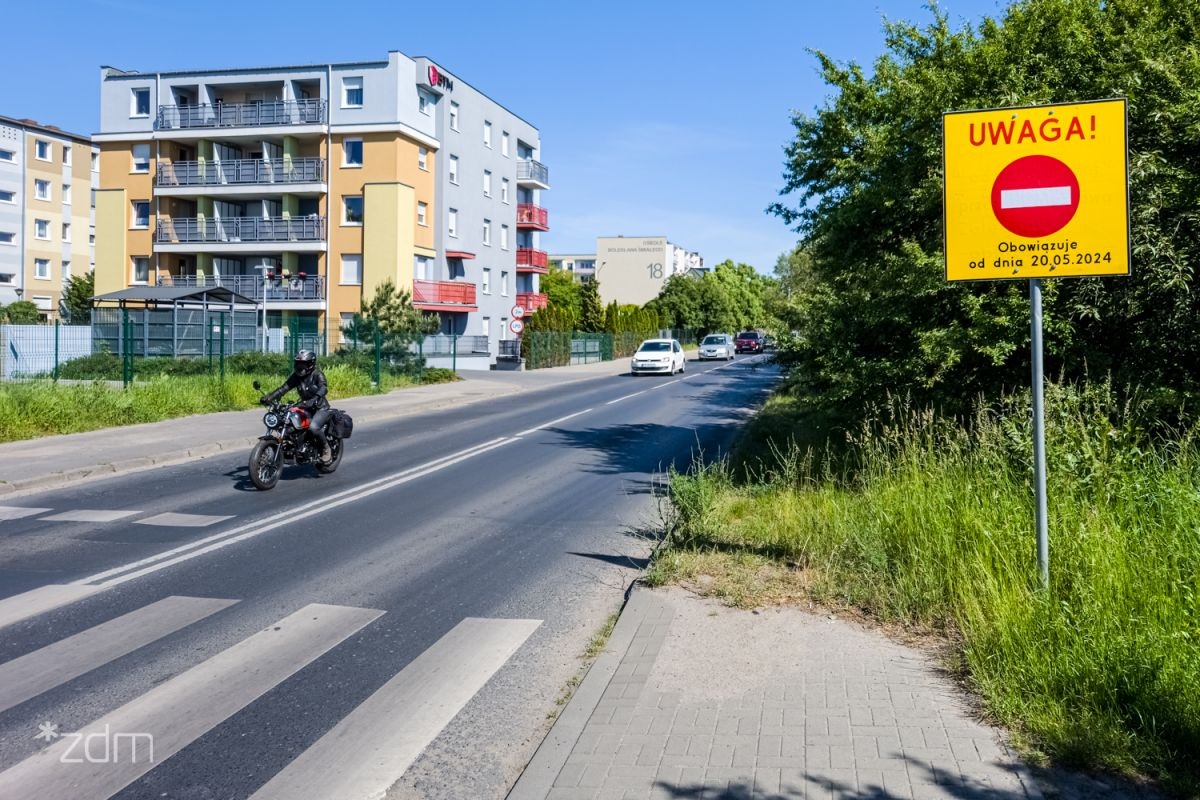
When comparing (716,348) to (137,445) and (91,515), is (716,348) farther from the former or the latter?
(91,515)

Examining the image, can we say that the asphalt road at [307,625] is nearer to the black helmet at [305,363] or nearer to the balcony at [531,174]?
the black helmet at [305,363]

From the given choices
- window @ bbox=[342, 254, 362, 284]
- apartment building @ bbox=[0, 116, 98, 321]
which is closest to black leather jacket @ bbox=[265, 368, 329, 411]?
window @ bbox=[342, 254, 362, 284]

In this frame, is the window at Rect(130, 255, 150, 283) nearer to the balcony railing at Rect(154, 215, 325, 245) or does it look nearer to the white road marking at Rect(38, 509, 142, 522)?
the balcony railing at Rect(154, 215, 325, 245)

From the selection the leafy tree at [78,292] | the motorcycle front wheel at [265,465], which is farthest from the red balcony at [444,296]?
the motorcycle front wheel at [265,465]

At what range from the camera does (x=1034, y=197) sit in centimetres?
561

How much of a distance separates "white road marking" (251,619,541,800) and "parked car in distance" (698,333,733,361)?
2231 inches

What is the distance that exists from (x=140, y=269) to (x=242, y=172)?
786 cm

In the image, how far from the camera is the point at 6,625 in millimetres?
6215

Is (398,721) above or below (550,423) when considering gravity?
below

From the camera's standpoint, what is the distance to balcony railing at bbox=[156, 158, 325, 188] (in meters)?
49.8

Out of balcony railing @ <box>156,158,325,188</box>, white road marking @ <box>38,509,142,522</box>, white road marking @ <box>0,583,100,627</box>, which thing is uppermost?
balcony railing @ <box>156,158,325,188</box>

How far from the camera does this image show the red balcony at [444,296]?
166ft

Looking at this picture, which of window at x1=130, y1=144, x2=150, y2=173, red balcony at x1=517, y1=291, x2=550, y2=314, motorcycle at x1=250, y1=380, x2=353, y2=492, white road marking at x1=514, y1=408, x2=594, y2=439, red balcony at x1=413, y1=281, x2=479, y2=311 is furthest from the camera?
red balcony at x1=517, y1=291, x2=550, y2=314

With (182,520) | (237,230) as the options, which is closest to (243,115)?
(237,230)
